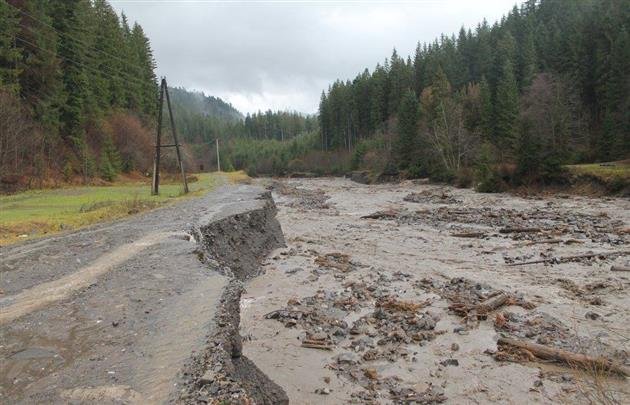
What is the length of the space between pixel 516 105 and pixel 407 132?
1730cm

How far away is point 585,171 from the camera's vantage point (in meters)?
36.6

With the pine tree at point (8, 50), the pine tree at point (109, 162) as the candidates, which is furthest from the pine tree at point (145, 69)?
the pine tree at point (8, 50)

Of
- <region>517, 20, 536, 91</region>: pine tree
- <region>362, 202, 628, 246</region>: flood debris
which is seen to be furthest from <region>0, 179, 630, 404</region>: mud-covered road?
<region>517, 20, 536, 91</region>: pine tree

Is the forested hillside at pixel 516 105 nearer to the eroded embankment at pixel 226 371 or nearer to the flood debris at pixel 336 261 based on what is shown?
the flood debris at pixel 336 261

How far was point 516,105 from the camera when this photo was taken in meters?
64.7

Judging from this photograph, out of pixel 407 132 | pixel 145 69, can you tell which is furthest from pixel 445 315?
pixel 145 69

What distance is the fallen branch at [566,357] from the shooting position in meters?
6.84

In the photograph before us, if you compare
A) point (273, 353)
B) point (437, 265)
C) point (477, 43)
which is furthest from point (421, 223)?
point (477, 43)

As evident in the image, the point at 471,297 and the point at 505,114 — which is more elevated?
the point at 505,114

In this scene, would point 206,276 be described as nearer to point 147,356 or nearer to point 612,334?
point 147,356

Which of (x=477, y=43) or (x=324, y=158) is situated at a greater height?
(x=477, y=43)

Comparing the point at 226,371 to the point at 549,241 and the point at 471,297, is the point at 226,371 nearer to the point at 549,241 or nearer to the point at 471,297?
the point at 471,297

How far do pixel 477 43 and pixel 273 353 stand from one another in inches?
4482

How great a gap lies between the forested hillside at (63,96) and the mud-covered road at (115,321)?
25.4 m
